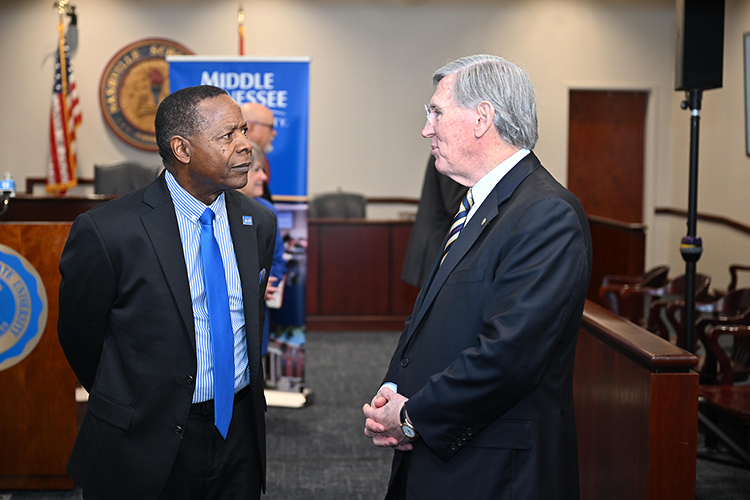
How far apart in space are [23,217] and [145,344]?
4420 mm

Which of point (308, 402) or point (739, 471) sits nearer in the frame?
point (739, 471)

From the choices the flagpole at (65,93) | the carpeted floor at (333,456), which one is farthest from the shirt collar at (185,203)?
the flagpole at (65,93)

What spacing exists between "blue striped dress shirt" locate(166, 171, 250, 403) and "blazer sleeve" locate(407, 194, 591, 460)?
57 cm

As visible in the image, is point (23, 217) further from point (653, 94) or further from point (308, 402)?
point (653, 94)

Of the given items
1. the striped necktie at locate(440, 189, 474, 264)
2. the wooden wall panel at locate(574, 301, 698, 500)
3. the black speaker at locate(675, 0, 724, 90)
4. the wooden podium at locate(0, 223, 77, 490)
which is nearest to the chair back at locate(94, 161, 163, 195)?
the wooden podium at locate(0, 223, 77, 490)

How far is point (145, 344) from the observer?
5.95 ft

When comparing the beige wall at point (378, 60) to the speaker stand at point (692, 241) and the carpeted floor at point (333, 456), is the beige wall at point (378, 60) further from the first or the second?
the speaker stand at point (692, 241)

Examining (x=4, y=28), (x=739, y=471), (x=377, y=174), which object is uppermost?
(x=4, y=28)

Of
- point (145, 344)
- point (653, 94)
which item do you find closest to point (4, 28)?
point (653, 94)

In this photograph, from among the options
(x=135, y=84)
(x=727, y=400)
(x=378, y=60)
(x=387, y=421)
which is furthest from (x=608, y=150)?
(x=387, y=421)

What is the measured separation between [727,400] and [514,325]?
2.10m

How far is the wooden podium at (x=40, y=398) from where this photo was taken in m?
3.01

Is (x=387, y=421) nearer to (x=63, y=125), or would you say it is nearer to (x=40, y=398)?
(x=40, y=398)

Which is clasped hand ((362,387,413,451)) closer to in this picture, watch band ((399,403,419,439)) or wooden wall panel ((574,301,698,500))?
watch band ((399,403,419,439))
